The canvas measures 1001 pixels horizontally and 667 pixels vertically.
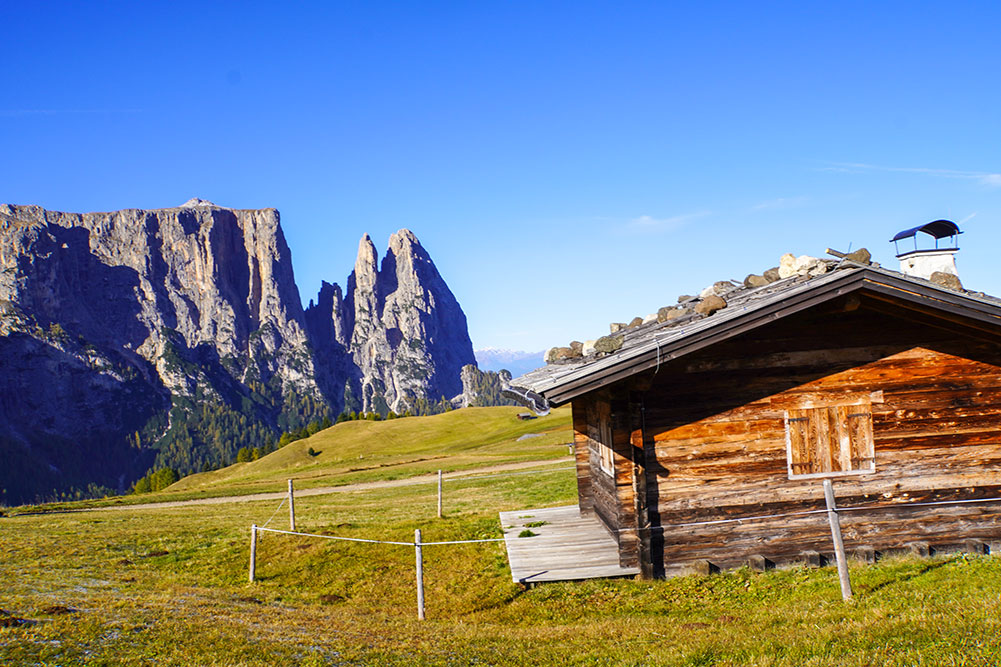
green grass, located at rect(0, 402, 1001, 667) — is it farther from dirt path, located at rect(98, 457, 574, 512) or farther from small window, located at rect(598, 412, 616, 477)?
dirt path, located at rect(98, 457, 574, 512)

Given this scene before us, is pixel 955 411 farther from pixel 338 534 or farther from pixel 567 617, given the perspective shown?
pixel 338 534

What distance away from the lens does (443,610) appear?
496 inches

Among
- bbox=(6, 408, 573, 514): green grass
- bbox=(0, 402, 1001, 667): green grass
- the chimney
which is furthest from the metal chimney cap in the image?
bbox=(6, 408, 573, 514): green grass

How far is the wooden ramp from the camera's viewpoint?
509 inches

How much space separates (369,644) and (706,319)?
7.52 m

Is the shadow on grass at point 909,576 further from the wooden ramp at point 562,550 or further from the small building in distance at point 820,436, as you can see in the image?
the wooden ramp at point 562,550

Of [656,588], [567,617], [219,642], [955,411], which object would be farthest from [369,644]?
[955,411]

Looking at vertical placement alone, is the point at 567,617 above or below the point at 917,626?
below

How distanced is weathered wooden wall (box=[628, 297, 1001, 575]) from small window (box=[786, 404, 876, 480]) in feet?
0.47

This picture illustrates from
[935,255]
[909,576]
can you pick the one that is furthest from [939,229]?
[909,576]

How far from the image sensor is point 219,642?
8727mm

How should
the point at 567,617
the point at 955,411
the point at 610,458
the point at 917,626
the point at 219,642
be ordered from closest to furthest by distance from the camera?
the point at 917,626
the point at 219,642
the point at 567,617
the point at 955,411
the point at 610,458

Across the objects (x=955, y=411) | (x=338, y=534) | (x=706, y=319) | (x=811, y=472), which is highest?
(x=706, y=319)

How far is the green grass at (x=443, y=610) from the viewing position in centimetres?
775
